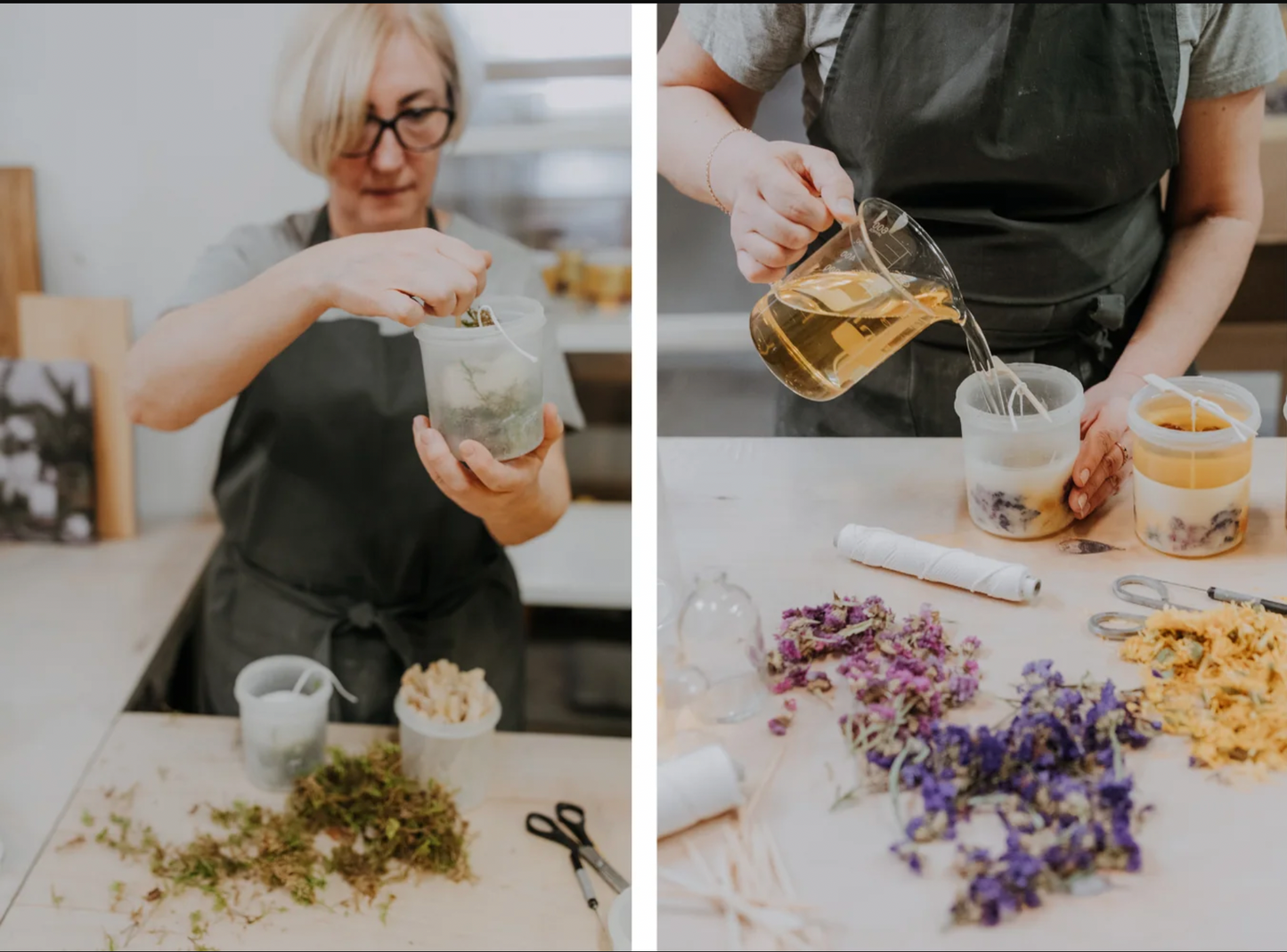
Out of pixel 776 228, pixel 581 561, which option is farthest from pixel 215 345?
pixel 776 228

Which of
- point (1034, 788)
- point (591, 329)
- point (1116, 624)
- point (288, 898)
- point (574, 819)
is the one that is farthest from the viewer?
point (591, 329)

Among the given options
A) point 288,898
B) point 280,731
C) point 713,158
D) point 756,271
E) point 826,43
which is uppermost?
point 826,43

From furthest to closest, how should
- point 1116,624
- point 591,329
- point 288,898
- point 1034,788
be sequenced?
1. point 591,329
2. point 288,898
3. point 1116,624
4. point 1034,788

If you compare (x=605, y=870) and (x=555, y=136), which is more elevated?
(x=555, y=136)

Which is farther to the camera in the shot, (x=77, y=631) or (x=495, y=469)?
(x=77, y=631)

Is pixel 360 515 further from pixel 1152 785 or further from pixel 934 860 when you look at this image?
pixel 1152 785

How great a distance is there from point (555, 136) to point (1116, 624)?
85 centimetres

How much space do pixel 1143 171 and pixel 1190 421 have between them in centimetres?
23

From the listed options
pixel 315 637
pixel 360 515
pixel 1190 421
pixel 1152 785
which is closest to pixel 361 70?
pixel 360 515

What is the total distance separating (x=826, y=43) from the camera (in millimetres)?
927

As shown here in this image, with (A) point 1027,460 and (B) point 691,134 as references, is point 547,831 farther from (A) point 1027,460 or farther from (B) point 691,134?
(B) point 691,134

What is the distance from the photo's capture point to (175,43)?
3.93 ft

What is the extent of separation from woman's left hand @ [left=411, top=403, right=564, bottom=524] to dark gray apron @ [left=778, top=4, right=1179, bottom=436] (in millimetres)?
340

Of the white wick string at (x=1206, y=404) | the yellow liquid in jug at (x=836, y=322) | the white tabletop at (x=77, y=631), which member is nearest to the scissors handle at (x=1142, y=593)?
the white wick string at (x=1206, y=404)
